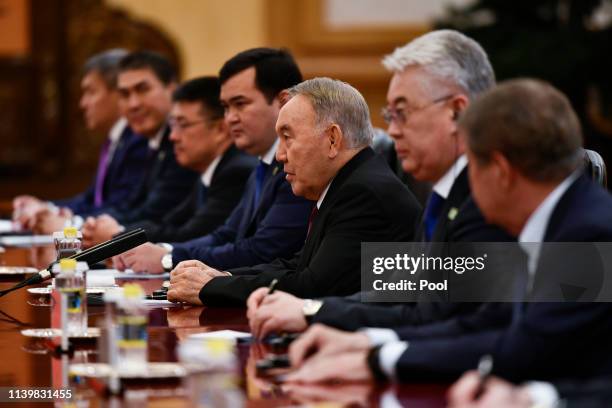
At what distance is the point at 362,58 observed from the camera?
967 cm

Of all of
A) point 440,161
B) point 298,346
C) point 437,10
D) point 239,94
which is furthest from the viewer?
point 437,10

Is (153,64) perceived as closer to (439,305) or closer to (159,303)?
(159,303)

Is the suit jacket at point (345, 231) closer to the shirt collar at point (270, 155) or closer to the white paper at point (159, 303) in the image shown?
the white paper at point (159, 303)

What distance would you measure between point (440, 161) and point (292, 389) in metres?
0.95

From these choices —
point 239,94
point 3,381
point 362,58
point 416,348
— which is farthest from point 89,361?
point 362,58

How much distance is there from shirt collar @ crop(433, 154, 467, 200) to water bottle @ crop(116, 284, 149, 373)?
0.93 metres

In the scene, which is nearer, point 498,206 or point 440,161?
point 498,206

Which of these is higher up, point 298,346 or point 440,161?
point 440,161

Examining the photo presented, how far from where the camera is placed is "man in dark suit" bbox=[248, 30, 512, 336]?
2.96 metres

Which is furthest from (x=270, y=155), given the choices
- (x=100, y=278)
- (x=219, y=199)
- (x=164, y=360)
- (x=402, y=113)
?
(x=164, y=360)

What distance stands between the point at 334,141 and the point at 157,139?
3.44 metres

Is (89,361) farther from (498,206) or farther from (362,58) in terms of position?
(362,58)

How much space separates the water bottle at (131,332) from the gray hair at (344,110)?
1.29 m

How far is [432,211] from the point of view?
3.18 metres
